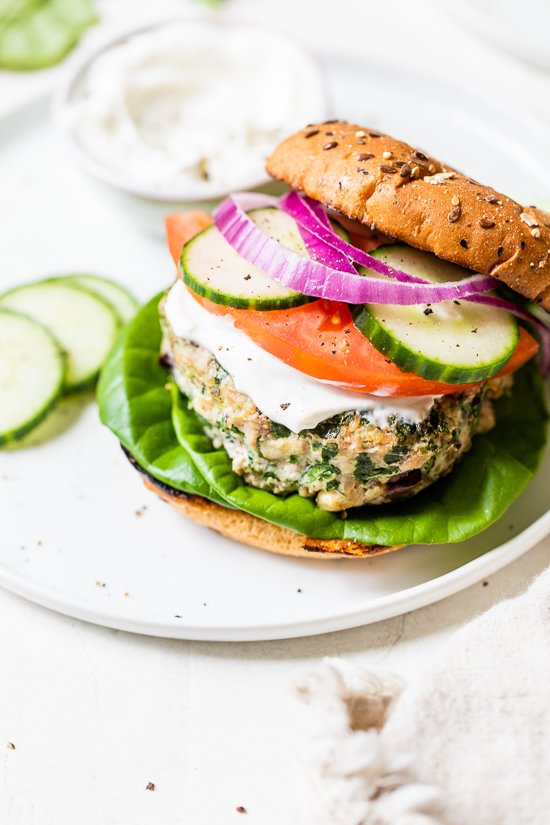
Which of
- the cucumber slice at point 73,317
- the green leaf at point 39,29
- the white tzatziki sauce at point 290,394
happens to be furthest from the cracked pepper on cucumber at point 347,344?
the green leaf at point 39,29

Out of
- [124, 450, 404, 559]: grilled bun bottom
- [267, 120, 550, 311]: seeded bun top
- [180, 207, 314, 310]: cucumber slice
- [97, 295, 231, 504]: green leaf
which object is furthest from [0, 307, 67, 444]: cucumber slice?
[267, 120, 550, 311]: seeded bun top

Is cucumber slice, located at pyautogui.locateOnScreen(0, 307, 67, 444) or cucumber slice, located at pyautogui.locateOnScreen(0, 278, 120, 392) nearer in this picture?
cucumber slice, located at pyautogui.locateOnScreen(0, 307, 67, 444)

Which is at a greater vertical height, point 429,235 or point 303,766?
point 429,235

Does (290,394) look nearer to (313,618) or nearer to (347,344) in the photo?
(347,344)

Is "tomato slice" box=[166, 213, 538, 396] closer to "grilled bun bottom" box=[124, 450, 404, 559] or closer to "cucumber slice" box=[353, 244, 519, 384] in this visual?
"cucumber slice" box=[353, 244, 519, 384]

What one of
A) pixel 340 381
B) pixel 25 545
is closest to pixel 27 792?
pixel 25 545

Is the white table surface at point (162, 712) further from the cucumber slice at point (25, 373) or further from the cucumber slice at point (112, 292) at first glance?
the cucumber slice at point (112, 292)

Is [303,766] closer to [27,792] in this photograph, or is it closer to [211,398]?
[27,792]

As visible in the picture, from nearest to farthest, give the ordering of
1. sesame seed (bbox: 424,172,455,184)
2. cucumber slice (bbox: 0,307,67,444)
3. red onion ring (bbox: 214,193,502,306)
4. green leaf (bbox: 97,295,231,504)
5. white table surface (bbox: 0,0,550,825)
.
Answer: white table surface (bbox: 0,0,550,825)
red onion ring (bbox: 214,193,502,306)
sesame seed (bbox: 424,172,455,184)
green leaf (bbox: 97,295,231,504)
cucumber slice (bbox: 0,307,67,444)
